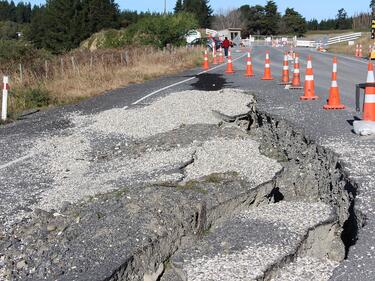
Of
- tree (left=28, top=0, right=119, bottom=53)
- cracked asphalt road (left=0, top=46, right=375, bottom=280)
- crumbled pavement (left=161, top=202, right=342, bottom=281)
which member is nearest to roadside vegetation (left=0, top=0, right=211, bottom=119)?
cracked asphalt road (left=0, top=46, right=375, bottom=280)

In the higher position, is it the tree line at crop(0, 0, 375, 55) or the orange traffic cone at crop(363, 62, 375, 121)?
the tree line at crop(0, 0, 375, 55)

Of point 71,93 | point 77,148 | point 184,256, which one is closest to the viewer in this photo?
point 184,256

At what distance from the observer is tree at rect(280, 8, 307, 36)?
101750 mm

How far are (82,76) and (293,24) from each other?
300 ft

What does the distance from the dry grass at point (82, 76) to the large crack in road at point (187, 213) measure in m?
6.00

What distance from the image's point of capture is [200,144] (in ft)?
23.4

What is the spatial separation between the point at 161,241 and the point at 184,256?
25 cm

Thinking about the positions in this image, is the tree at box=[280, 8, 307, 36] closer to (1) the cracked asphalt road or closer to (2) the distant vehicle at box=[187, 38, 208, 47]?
(2) the distant vehicle at box=[187, 38, 208, 47]

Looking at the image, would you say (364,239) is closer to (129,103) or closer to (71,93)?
(129,103)

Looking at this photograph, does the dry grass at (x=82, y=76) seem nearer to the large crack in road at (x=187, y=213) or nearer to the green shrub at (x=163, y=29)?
the large crack in road at (x=187, y=213)

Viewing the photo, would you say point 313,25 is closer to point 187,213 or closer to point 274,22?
point 274,22

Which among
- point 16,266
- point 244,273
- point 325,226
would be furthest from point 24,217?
point 325,226

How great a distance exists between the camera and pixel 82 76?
1741cm

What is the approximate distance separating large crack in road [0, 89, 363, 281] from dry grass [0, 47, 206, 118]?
6.00m
